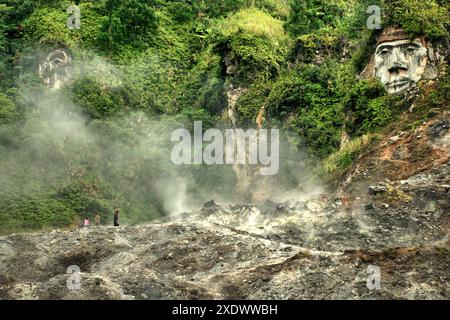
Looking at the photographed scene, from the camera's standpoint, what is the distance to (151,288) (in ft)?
61.1

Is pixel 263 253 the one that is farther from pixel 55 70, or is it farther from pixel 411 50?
pixel 55 70

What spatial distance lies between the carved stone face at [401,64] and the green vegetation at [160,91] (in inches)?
22.6

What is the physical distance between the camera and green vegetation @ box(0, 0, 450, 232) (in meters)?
32.2

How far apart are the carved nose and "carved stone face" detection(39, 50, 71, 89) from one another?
20123 millimetres

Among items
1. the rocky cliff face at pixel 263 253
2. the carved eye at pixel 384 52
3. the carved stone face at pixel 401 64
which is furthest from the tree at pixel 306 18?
the rocky cliff face at pixel 263 253

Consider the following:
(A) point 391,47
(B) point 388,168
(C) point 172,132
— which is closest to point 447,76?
(A) point 391,47

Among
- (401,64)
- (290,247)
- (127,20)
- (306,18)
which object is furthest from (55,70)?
(290,247)

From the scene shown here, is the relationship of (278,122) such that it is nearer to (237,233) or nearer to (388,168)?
(388,168)

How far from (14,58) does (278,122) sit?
17773mm

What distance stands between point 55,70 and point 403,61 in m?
21.6

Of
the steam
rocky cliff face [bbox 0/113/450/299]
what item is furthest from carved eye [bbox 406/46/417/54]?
the steam

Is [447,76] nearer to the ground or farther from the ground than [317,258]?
farther from the ground

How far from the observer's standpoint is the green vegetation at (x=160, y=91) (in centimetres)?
3222

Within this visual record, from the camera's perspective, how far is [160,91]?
45188mm
